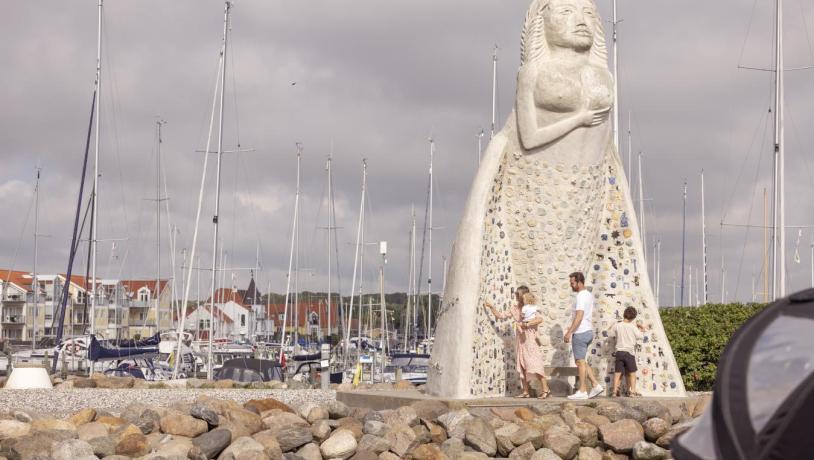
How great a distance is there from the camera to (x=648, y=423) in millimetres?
9930

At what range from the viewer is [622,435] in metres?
9.79

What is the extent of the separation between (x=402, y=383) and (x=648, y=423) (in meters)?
7.04

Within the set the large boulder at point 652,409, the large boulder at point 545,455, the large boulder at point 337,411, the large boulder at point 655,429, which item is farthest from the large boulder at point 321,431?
the large boulder at point 652,409

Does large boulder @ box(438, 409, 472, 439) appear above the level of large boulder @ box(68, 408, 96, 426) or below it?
above

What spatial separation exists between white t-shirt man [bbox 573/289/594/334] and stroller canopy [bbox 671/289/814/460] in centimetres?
909

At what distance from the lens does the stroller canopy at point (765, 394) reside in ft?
8.97

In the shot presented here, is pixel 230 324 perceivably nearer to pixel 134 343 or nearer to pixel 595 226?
pixel 134 343

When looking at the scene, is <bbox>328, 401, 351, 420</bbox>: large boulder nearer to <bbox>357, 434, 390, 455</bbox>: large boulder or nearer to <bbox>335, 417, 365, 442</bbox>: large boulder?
<bbox>335, 417, 365, 442</bbox>: large boulder

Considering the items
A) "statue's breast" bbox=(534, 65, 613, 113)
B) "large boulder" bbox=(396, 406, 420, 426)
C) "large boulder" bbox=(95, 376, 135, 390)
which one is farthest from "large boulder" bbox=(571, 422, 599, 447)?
"large boulder" bbox=(95, 376, 135, 390)

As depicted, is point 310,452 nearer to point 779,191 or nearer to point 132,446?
point 132,446

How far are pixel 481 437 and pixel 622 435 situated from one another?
137 centimetres

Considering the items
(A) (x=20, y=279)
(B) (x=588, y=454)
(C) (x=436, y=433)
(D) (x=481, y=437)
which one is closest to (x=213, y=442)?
(C) (x=436, y=433)

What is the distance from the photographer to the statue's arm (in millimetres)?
12727

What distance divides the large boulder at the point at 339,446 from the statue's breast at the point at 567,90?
5227 millimetres
